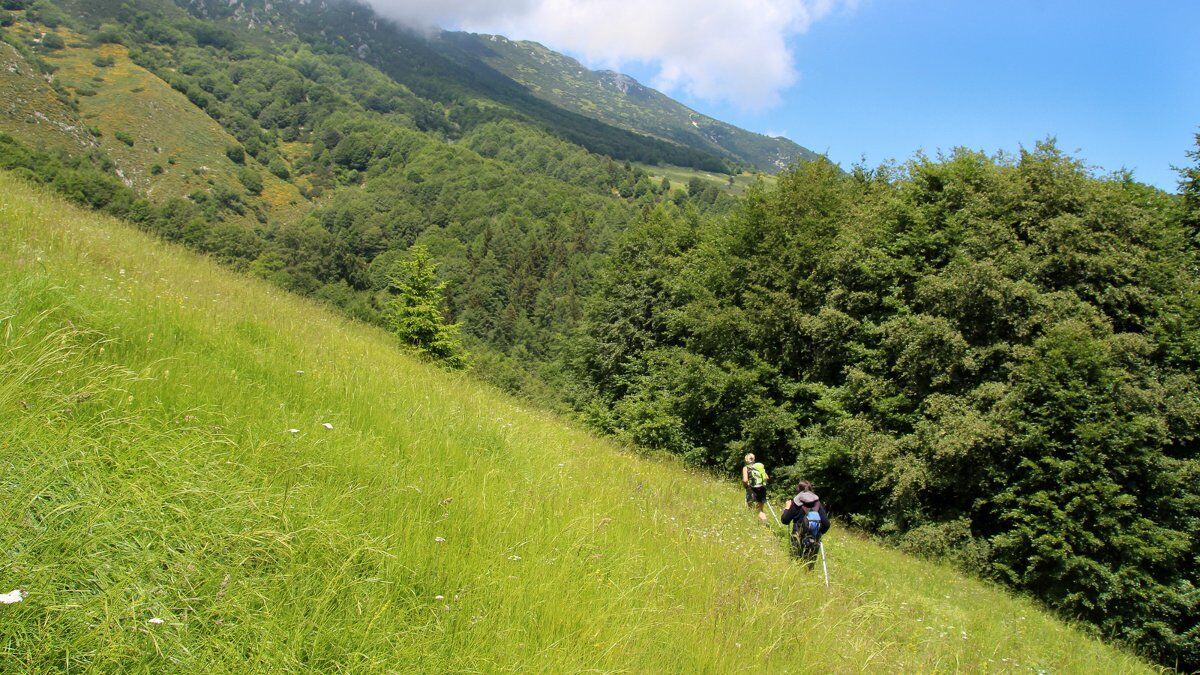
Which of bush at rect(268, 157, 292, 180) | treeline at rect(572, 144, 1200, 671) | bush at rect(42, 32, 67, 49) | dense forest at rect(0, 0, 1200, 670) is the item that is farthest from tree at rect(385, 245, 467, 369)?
bush at rect(42, 32, 67, 49)

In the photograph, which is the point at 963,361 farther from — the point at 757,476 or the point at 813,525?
the point at 813,525

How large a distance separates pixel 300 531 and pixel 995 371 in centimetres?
2061

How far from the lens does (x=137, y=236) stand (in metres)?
9.77

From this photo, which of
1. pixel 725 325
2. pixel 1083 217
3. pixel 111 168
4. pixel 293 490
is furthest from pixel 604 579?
pixel 111 168

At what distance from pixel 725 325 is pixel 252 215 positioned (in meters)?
173

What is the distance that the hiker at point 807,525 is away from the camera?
8.72 m

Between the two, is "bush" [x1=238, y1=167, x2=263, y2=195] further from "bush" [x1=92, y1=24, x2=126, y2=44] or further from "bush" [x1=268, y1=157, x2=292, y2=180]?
"bush" [x1=92, y1=24, x2=126, y2=44]

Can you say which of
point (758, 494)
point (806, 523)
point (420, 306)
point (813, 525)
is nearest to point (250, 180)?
point (420, 306)

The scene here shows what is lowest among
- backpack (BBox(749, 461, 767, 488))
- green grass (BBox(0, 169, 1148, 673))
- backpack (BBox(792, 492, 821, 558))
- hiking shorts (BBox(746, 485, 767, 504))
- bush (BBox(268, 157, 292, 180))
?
bush (BBox(268, 157, 292, 180))

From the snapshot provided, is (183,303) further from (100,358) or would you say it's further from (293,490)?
(293,490)

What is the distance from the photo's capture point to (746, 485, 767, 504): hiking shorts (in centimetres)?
1248

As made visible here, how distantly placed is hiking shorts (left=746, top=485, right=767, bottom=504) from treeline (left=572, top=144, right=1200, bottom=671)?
25.7ft

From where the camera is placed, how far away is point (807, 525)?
888 centimetres

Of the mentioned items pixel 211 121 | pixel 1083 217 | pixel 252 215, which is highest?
pixel 1083 217
